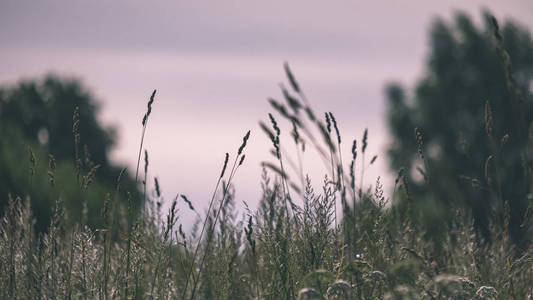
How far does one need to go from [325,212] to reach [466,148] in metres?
0.76

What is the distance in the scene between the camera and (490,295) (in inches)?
70.5

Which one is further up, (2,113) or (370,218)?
(2,113)

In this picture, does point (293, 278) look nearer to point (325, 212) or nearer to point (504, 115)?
point (325, 212)

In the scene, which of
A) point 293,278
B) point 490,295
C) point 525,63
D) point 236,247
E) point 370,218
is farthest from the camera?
point 525,63

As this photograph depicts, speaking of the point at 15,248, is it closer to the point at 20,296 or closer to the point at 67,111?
the point at 20,296

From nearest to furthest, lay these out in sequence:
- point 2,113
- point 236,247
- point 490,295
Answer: point 490,295 < point 236,247 < point 2,113

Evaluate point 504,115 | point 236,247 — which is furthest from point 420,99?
point 236,247

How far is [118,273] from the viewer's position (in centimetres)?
220

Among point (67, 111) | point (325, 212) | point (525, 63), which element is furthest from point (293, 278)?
point (67, 111)

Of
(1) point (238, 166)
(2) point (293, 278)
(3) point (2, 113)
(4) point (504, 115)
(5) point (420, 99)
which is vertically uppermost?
(3) point (2, 113)

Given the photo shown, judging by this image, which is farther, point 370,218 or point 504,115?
point 504,115

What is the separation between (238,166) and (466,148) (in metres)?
1.01

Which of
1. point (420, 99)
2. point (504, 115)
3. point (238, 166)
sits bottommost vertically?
point (238, 166)

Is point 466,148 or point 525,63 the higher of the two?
point 525,63
